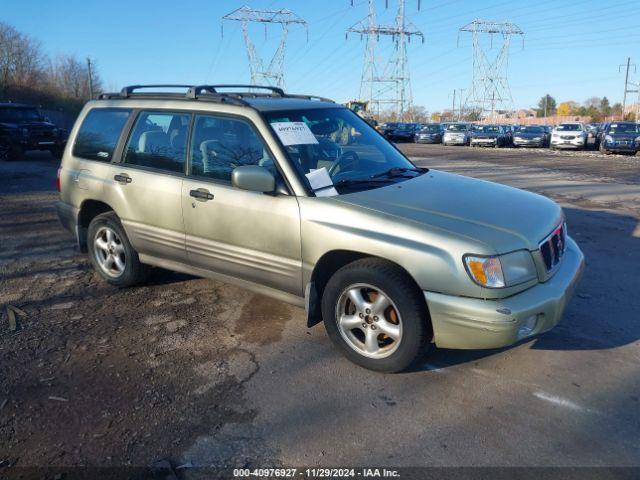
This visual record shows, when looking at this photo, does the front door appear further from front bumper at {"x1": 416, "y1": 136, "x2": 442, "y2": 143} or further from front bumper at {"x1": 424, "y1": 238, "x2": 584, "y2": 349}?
front bumper at {"x1": 416, "y1": 136, "x2": 442, "y2": 143}

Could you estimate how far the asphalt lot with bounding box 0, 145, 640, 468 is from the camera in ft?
8.96

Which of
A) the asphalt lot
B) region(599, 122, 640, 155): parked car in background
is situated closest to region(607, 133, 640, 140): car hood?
region(599, 122, 640, 155): parked car in background

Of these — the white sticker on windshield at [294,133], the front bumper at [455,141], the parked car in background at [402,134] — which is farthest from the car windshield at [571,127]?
the white sticker on windshield at [294,133]

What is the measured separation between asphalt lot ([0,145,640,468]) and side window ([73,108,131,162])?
1325 millimetres

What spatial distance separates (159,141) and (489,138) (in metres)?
30.9

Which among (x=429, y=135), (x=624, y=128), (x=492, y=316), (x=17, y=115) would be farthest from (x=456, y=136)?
(x=492, y=316)

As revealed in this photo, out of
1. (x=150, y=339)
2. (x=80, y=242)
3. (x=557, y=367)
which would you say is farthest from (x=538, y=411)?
(x=80, y=242)

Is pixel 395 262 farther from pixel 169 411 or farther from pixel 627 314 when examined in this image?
pixel 627 314

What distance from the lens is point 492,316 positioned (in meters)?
3.02

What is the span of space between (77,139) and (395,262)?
381cm

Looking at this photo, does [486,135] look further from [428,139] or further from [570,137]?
[428,139]

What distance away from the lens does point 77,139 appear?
535 centimetres

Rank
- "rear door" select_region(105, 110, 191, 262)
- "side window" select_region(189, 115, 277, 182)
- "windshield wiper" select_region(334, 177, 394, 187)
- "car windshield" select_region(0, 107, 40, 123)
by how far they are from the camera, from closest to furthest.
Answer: "windshield wiper" select_region(334, 177, 394, 187), "side window" select_region(189, 115, 277, 182), "rear door" select_region(105, 110, 191, 262), "car windshield" select_region(0, 107, 40, 123)

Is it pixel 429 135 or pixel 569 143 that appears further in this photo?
pixel 429 135
